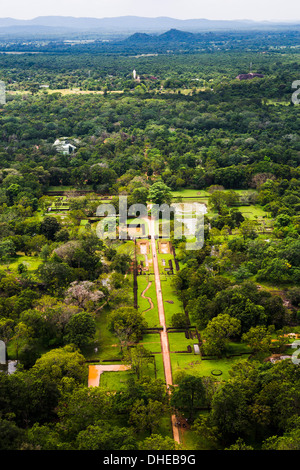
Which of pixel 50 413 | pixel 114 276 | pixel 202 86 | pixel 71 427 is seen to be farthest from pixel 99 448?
pixel 202 86

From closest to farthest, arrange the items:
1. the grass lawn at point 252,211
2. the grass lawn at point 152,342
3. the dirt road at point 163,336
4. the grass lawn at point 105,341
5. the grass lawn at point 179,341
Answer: the dirt road at point 163,336 → the grass lawn at point 105,341 → the grass lawn at point 152,342 → the grass lawn at point 179,341 → the grass lawn at point 252,211

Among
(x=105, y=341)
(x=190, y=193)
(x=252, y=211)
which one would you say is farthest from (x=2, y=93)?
(x=105, y=341)

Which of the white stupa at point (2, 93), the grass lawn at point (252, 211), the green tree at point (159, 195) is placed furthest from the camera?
the white stupa at point (2, 93)

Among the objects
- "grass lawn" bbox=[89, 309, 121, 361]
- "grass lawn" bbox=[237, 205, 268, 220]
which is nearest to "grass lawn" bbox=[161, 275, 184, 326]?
"grass lawn" bbox=[89, 309, 121, 361]

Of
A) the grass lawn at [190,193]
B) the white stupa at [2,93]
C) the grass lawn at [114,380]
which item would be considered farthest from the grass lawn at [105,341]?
the white stupa at [2,93]

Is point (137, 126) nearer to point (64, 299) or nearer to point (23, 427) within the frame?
point (64, 299)

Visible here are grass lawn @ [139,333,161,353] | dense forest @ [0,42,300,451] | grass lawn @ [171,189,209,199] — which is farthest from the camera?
grass lawn @ [171,189,209,199]

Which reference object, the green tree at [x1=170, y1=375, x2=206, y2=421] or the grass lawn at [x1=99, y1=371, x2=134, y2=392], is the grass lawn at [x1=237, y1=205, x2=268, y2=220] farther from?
the green tree at [x1=170, y1=375, x2=206, y2=421]

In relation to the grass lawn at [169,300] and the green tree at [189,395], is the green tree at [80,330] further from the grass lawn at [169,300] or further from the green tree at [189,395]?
the green tree at [189,395]
